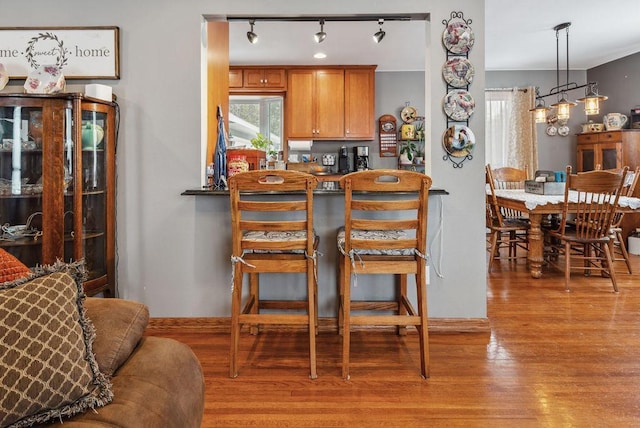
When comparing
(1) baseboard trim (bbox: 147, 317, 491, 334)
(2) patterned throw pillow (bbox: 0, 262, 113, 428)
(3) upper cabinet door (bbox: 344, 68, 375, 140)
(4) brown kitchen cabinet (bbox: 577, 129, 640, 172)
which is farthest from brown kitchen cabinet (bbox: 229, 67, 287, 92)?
(2) patterned throw pillow (bbox: 0, 262, 113, 428)

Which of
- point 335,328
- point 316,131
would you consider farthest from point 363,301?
point 316,131

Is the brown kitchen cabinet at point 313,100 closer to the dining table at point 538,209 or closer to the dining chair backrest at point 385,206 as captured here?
the dining table at point 538,209

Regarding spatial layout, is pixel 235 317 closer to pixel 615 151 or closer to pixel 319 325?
pixel 319 325

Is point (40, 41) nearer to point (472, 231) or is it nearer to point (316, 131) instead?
point (472, 231)

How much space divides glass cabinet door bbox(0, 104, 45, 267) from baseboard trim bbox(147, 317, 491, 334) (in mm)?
845

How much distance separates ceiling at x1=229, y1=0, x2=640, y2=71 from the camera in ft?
13.4

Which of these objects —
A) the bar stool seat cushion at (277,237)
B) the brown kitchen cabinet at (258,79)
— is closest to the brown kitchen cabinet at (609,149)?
the brown kitchen cabinet at (258,79)

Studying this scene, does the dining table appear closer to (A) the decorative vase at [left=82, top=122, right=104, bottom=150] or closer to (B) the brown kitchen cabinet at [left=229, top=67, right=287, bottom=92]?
(B) the brown kitchen cabinet at [left=229, top=67, right=287, bottom=92]

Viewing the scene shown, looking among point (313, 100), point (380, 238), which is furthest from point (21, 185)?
point (313, 100)

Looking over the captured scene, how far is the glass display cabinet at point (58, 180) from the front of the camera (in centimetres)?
230

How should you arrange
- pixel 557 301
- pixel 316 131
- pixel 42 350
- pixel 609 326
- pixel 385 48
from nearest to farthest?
pixel 42 350 → pixel 609 326 → pixel 557 301 → pixel 385 48 → pixel 316 131

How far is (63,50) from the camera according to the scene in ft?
8.68

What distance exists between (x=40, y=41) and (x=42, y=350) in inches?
95.5

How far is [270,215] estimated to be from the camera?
2.73 metres
